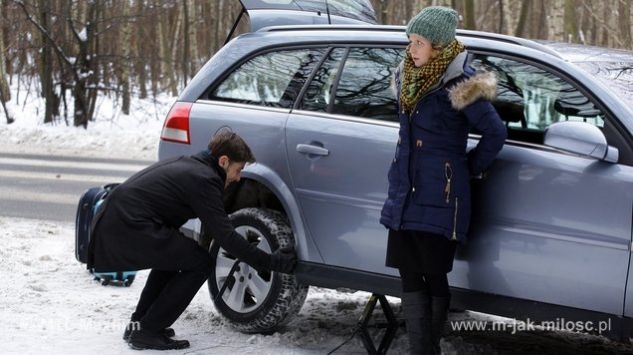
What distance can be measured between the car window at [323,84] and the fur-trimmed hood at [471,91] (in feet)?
3.52

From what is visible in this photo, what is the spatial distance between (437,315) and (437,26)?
1.35 metres

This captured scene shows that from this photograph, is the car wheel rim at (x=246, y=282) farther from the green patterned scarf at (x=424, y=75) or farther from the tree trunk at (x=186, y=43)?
the tree trunk at (x=186, y=43)

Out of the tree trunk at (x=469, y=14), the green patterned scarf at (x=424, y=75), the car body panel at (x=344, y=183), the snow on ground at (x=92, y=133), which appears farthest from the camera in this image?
the tree trunk at (x=469, y=14)

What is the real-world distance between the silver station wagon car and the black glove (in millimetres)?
72

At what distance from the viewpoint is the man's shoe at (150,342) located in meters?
4.98

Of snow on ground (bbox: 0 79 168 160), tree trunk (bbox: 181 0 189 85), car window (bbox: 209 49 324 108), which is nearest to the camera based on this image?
car window (bbox: 209 49 324 108)

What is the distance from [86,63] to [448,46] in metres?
16.5

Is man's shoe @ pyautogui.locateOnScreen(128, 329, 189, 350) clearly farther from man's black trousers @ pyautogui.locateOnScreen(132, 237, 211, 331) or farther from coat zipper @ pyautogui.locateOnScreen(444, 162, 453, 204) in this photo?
coat zipper @ pyautogui.locateOnScreen(444, 162, 453, 204)

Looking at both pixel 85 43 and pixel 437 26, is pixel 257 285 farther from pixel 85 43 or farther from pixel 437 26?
pixel 85 43

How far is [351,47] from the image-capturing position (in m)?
5.23

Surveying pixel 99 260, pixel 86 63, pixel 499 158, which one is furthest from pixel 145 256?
pixel 86 63

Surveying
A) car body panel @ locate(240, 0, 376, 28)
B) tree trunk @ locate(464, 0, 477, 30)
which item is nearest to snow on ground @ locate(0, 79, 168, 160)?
tree trunk @ locate(464, 0, 477, 30)

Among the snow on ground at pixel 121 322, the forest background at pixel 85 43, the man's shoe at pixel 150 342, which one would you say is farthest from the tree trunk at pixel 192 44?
the man's shoe at pixel 150 342

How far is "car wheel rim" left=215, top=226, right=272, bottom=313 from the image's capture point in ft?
17.2
